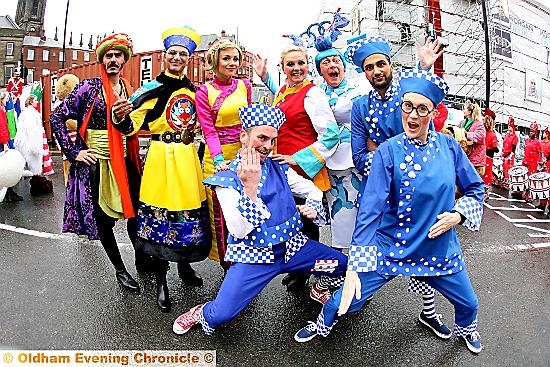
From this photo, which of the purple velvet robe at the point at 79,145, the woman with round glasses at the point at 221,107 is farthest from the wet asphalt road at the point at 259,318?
the woman with round glasses at the point at 221,107

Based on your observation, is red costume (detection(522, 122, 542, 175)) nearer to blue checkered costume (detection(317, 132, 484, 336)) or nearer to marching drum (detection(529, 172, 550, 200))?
marching drum (detection(529, 172, 550, 200))

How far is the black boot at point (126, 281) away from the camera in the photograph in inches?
155

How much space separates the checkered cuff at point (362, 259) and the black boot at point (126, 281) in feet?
6.48

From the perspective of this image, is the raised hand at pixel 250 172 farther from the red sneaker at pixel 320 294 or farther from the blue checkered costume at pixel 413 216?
the red sneaker at pixel 320 294

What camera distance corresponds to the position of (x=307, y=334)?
3.19 m

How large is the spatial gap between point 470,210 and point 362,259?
0.69 meters

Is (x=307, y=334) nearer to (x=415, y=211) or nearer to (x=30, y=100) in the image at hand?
(x=415, y=211)

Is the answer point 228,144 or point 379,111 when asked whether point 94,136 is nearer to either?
point 228,144

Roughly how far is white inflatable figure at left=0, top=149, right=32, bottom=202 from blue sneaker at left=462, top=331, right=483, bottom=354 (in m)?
6.33

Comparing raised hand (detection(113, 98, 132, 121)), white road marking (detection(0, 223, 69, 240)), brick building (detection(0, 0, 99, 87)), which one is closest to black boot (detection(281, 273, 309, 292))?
raised hand (detection(113, 98, 132, 121))

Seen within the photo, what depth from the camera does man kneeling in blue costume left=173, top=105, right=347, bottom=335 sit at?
9.68 ft

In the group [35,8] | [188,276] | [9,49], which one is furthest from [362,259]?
[35,8]

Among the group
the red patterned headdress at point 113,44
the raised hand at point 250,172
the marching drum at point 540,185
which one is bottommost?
the raised hand at point 250,172

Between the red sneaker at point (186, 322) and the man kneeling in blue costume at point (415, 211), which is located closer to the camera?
the man kneeling in blue costume at point (415, 211)
